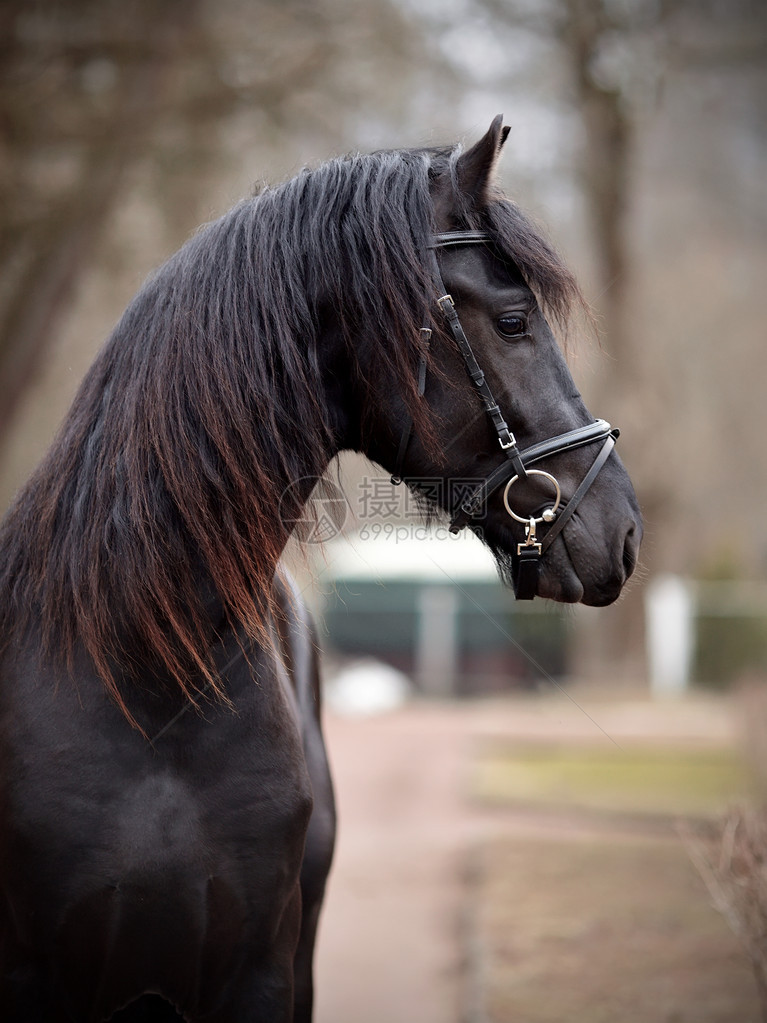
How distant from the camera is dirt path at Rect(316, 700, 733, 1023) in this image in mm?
4699

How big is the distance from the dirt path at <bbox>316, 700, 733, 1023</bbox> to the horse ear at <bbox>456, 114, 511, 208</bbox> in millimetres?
1718

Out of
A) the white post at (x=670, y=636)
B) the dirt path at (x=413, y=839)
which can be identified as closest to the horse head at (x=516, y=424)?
the dirt path at (x=413, y=839)

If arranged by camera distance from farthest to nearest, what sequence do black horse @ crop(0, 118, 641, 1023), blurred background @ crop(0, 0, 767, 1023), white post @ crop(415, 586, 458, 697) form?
white post @ crop(415, 586, 458, 697) → blurred background @ crop(0, 0, 767, 1023) → black horse @ crop(0, 118, 641, 1023)

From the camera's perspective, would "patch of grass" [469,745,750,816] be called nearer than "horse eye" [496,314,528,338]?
No

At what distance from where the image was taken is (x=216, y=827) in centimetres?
192

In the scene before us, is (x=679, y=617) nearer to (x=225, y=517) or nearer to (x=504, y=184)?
(x=504, y=184)

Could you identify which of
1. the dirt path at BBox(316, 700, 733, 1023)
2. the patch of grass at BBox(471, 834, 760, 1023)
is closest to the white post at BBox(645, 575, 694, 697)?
the dirt path at BBox(316, 700, 733, 1023)

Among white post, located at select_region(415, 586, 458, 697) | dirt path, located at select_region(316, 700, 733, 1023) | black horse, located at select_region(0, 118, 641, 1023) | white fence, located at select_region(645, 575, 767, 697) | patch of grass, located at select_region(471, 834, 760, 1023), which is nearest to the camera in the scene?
black horse, located at select_region(0, 118, 641, 1023)

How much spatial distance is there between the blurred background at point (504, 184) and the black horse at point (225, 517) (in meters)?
0.29

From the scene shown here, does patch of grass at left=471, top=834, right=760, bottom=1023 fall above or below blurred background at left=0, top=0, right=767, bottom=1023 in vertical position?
below

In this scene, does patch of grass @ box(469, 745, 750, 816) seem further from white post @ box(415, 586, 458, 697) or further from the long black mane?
white post @ box(415, 586, 458, 697)

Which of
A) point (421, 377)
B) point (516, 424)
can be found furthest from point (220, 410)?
point (516, 424)

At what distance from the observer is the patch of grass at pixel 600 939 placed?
13.6 feet

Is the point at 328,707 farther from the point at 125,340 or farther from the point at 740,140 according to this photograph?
the point at 125,340
